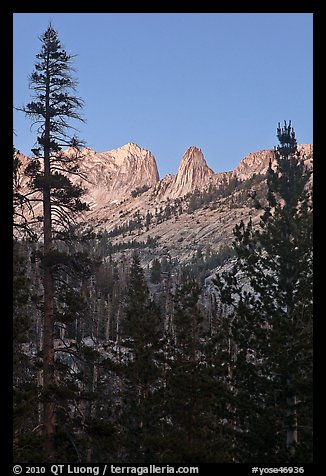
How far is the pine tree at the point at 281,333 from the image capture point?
1273 centimetres

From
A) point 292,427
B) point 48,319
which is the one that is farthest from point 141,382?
point 292,427

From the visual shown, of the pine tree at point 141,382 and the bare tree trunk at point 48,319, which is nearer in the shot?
the bare tree trunk at point 48,319

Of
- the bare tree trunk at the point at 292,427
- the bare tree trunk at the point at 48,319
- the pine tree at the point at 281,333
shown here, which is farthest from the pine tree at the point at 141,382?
the bare tree trunk at the point at 292,427

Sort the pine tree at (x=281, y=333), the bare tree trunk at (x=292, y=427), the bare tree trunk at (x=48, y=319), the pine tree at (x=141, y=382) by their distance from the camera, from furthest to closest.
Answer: the pine tree at (x=141, y=382) → the bare tree trunk at (x=48, y=319) → the pine tree at (x=281, y=333) → the bare tree trunk at (x=292, y=427)

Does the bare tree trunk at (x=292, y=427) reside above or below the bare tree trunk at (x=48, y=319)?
below

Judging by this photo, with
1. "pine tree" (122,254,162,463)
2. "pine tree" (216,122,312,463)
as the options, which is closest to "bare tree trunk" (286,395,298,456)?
"pine tree" (216,122,312,463)

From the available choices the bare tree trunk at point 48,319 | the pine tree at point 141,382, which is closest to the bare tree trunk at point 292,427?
the pine tree at point 141,382

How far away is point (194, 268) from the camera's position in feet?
519

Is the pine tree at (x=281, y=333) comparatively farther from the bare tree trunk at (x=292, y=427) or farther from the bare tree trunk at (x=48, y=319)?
the bare tree trunk at (x=48, y=319)

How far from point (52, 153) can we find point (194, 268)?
474 ft

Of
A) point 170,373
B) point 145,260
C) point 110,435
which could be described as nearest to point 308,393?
point 110,435

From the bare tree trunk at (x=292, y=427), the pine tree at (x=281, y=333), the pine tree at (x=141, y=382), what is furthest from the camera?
the pine tree at (x=141, y=382)

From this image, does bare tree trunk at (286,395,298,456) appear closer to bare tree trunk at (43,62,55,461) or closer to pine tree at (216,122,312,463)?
pine tree at (216,122,312,463)
